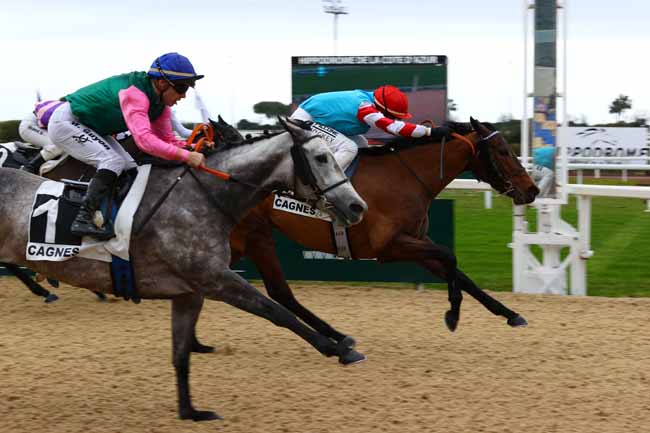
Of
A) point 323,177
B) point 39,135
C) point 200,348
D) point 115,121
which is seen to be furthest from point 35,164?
point 323,177

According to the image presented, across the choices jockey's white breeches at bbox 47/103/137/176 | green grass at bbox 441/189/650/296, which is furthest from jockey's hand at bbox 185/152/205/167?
green grass at bbox 441/189/650/296

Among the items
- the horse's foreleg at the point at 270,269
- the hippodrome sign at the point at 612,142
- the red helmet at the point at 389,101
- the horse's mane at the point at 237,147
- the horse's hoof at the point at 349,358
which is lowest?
the horse's hoof at the point at 349,358

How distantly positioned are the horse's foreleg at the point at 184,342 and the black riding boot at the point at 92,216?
21.8 inches

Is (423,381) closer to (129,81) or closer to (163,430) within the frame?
(163,430)

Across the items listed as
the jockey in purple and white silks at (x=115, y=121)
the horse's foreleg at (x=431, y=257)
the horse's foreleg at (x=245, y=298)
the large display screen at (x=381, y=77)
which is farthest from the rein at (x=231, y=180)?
the large display screen at (x=381, y=77)

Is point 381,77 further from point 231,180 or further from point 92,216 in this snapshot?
point 92,216

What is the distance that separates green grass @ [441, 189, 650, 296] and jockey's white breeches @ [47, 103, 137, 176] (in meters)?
5.64

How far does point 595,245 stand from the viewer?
13.6m

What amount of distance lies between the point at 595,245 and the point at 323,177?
9393mm

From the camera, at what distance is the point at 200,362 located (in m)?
6.71

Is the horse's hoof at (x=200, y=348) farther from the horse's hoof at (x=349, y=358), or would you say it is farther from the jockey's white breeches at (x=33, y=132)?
the jockey's white breeches at (x=33, y=132)

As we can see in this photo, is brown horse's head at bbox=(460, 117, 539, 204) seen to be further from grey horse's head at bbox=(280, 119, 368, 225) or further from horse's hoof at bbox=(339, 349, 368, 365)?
grey horse's head at bbox=(280, 119, 368, 225)

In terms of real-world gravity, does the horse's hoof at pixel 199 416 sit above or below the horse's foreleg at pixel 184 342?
below

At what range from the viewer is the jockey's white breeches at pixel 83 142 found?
17.9ft
